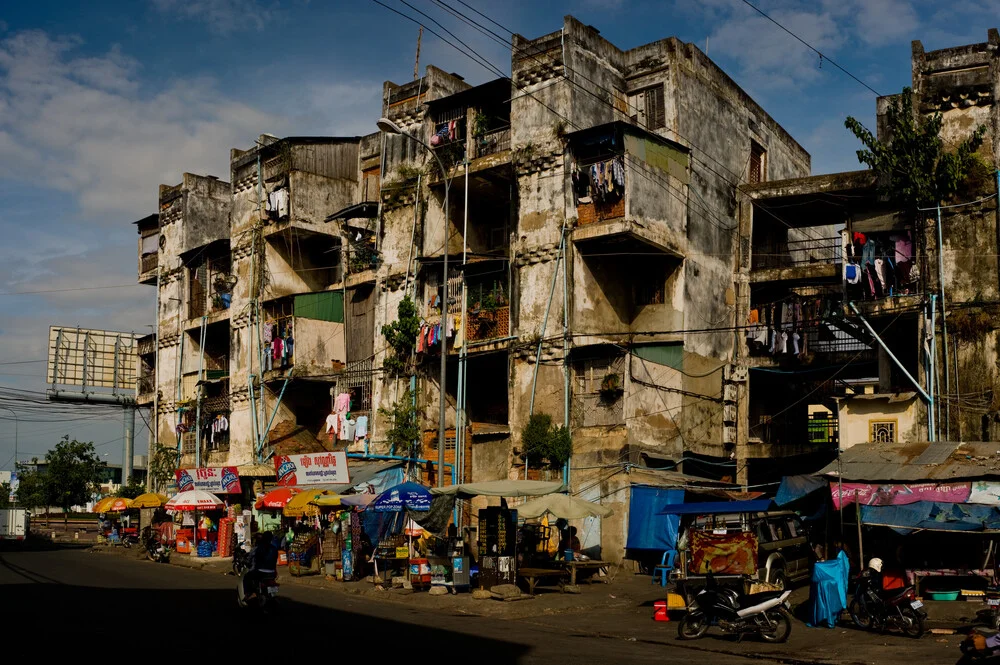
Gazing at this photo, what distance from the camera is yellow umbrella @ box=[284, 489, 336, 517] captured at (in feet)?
98.2

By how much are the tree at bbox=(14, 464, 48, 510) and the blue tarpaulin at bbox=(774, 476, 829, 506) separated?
2692 inches

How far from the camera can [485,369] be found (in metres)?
35.2

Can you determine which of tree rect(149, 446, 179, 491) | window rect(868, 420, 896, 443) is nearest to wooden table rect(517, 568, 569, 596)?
window rect(868, 420, 896, 443)

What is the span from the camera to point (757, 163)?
38219mm

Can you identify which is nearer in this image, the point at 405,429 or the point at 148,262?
the point at 405,429

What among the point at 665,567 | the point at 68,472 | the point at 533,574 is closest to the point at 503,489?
the point at 533,574

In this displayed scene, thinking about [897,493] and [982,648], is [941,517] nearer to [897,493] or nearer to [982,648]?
[897,493]

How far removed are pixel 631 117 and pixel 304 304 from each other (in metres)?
14.2

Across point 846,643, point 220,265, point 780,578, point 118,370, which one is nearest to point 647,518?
point 780,578

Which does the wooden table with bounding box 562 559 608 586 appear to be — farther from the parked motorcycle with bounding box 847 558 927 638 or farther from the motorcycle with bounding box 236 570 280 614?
the motorcycle with bounding box 236 570 280 614

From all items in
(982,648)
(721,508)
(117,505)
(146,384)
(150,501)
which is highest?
(146,384)

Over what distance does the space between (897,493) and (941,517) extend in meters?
1.15

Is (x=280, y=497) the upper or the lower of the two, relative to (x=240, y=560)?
upper

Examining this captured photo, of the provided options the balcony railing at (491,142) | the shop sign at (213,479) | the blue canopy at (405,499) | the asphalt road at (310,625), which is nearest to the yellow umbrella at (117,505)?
the shop sign at (213,479)
